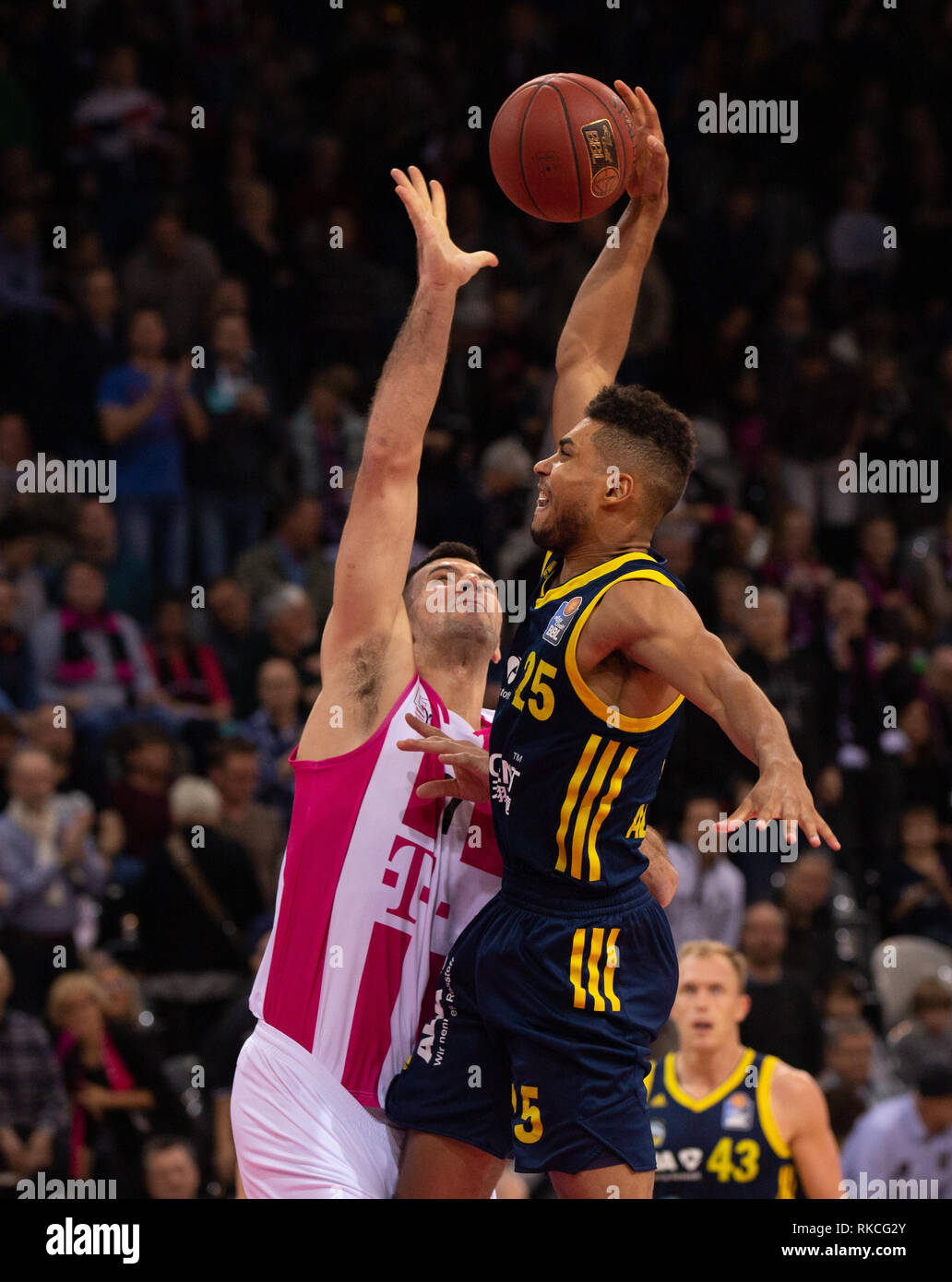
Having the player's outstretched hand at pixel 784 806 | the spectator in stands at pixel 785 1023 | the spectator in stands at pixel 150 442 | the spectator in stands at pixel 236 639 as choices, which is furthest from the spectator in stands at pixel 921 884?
the player's outstretched hand at pixel 784 806

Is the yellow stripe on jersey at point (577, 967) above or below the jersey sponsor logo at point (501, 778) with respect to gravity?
below

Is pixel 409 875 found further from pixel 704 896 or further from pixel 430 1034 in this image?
pixel 704 896

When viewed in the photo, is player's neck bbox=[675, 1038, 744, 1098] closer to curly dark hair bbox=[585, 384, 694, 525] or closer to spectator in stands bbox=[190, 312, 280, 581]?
curly dark hair bbox=[585, 384, 694, 525]

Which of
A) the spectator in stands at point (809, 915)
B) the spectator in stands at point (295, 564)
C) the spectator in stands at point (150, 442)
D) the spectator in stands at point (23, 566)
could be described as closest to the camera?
the spectator in stands at point (809, 915)

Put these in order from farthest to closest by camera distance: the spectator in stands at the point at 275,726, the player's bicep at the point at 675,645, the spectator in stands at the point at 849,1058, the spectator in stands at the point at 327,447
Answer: the spectator in stands at the point at 327,447 < the spectator in stands at the point at 275,726 < the spectator in stands at the point at 849,1058 < the player's bicep at the point at 675,645

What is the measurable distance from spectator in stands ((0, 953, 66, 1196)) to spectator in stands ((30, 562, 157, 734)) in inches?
82.8

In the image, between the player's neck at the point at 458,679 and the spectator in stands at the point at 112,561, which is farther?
the spectator in stands at the point at 112,561

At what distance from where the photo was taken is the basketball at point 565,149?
5.01m

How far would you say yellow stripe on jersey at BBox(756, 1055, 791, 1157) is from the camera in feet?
21.5

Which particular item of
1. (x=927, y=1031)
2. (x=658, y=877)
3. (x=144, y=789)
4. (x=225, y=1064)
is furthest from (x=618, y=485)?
(x=144, y=789)

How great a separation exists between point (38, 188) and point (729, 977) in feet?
25.1

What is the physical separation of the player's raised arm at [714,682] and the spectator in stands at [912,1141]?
14.2ft

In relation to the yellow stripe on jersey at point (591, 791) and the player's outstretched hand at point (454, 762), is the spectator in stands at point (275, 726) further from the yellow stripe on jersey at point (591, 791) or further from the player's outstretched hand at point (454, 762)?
the yellow stripe on jersey at point (591, 791)

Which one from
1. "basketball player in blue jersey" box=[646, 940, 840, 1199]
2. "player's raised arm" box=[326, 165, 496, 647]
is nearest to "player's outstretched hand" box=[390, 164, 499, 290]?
"player's raised arm" box=[326, 165, 496, 647]
